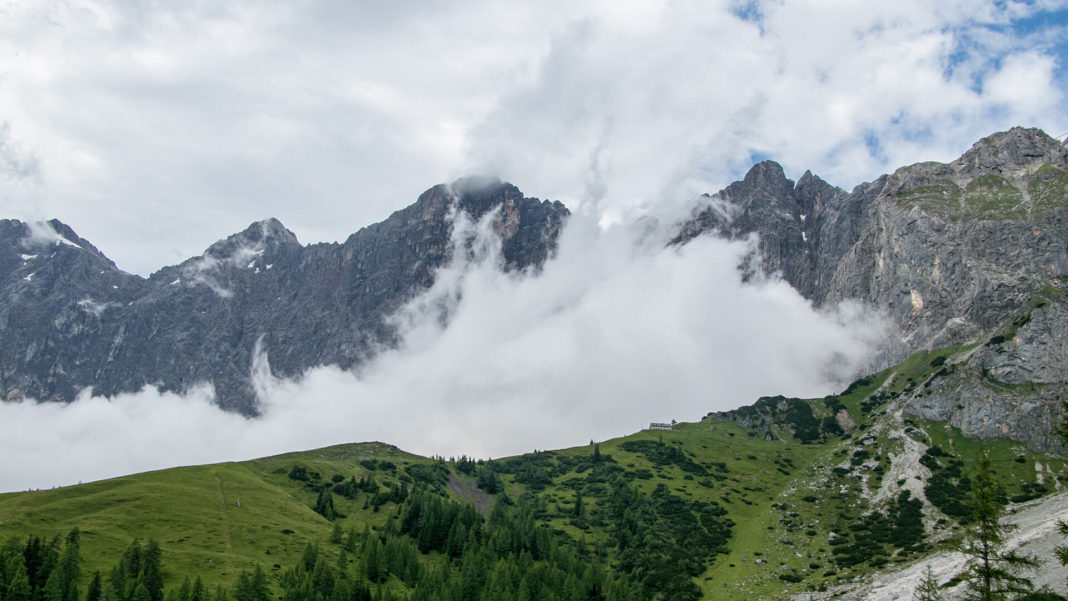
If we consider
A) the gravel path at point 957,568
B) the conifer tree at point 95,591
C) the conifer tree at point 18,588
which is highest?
the conifer tree at point 18,588

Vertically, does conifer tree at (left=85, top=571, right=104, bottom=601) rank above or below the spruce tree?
below

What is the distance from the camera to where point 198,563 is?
465 feet

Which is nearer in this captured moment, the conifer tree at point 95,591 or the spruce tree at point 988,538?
the spruce tree at point 988,538

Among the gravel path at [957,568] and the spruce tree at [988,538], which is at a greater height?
the spruce tree at [988,538]

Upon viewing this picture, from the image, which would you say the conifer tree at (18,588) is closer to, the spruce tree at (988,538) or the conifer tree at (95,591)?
the conifer tree at (95,591)

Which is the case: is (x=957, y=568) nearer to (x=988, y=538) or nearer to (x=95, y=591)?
(x=988, y=538)

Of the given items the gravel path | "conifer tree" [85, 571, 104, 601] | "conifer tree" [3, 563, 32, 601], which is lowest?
the gravel path

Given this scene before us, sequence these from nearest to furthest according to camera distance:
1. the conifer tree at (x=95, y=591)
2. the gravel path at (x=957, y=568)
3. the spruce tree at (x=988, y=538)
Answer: the spruce tree at (x=988, y=538) → the conifer tree at (x=95, y=591) → the gravel path at (x=957, y=568)

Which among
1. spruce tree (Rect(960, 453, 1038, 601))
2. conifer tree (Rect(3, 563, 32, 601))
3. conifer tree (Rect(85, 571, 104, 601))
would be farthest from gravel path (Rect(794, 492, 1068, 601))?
conifer tree (Rect(3, 563, 32, 601))

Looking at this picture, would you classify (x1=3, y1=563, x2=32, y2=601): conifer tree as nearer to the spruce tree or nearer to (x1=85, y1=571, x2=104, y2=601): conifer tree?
(x1=85, y1=571, x2=104, y2=601): conifer tree

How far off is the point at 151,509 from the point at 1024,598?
183 meters

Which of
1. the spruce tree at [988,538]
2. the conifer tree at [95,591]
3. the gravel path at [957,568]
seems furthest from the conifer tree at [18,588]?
the gravel path at [957,568]

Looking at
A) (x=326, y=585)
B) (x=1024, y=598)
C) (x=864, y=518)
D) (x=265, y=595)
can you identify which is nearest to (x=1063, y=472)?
(x=864, y=518)

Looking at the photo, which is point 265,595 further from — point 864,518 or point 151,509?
point 864,518
